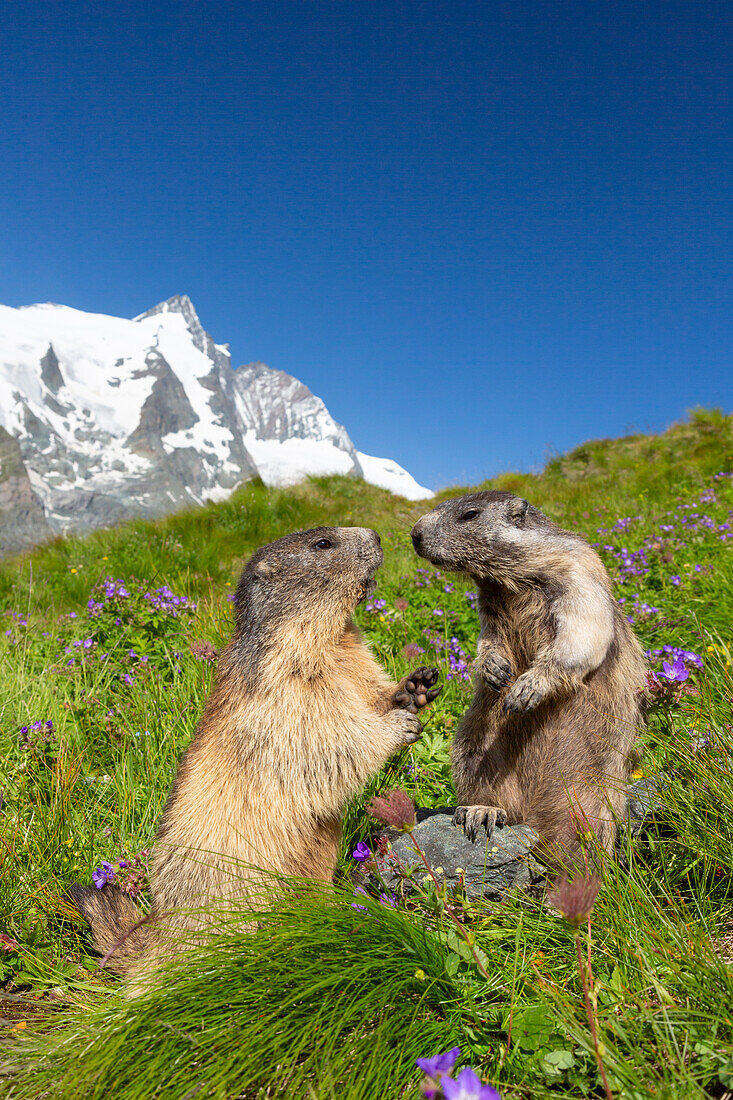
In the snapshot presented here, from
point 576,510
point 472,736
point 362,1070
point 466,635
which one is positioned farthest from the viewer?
point 576,510

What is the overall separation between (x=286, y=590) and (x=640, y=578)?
5.11m

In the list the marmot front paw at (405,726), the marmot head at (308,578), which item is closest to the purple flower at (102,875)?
the marmot head at (308,578)

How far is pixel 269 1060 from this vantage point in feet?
5.96

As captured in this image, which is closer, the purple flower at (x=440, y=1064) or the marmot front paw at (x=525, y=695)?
the purple flower at (x=440, y=1064)

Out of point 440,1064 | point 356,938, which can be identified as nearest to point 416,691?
point 356,938

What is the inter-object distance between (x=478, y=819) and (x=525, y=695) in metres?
0.68

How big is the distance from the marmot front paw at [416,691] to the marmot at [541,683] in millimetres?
259

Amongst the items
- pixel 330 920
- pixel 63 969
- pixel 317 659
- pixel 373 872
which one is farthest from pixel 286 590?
pixel 63 969

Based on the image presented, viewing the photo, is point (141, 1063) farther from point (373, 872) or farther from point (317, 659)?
point (317, 659)

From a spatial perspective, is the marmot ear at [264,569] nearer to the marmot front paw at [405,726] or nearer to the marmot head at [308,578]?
the marmot head at [308,578]

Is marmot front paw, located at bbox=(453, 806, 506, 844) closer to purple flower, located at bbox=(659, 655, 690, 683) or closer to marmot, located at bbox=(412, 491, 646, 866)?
marmot, located at bbox=(412, 491, 646, 866)

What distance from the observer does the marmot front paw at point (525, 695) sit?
3.00m

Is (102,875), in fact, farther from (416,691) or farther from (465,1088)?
(465,1088)

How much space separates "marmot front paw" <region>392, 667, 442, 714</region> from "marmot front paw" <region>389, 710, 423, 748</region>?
62 mm
